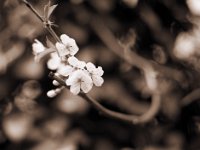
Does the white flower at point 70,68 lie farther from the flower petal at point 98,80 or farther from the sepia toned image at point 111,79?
the sepia toned image at point 111,79

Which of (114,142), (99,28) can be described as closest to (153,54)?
Result: (99,28)

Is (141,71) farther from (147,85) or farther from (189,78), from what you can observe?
(189,78)

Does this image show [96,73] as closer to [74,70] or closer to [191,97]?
[74,70]

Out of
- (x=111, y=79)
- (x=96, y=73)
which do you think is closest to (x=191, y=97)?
(x=111, y=79)

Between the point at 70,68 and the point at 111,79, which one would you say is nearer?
the point at 70,68

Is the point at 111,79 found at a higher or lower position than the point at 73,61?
lower

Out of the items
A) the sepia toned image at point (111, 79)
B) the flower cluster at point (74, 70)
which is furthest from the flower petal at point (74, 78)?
the sepia toned image at point (111, 79)

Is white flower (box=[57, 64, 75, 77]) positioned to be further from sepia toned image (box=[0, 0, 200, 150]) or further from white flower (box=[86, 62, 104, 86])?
sepia toned image (box=[0, 0, 200, 150])
